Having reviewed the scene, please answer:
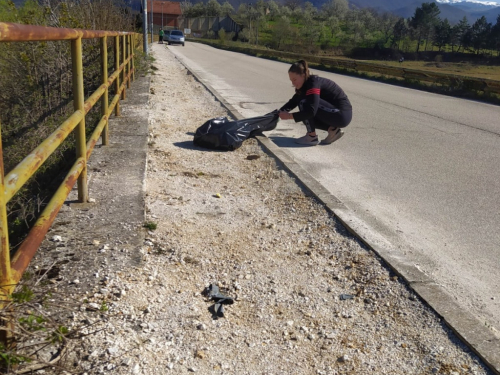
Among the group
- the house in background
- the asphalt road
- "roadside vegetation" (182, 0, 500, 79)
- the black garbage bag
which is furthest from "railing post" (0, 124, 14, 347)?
the house in background

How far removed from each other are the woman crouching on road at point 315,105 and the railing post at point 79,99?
3.77m

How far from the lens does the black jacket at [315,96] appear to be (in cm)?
758

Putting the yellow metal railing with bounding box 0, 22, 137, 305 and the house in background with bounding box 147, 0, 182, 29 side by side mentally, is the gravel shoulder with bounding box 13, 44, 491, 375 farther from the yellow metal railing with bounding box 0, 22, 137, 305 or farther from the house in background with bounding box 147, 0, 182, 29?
the house in background with bounding box 147, 0, 182, 29

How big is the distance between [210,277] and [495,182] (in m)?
4.20

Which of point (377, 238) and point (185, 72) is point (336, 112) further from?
point (185, 72)

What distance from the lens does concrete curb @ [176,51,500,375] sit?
9.40ft

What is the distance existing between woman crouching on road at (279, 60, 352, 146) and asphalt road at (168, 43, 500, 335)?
10.1 inches

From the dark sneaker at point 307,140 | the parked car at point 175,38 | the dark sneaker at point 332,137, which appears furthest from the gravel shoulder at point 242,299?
the parked car at point 175,38

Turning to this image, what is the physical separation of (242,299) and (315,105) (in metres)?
4.67

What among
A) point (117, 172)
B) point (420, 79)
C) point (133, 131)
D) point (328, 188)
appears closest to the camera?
point (117, 172)

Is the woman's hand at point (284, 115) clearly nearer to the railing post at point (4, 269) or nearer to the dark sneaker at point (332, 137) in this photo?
the dark sneaker at point (332, 137)

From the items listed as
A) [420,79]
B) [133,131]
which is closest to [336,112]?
[133,131]

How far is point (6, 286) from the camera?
2.24 meters

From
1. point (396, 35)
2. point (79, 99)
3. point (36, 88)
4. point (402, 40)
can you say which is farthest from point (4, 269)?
point (396, 35)
